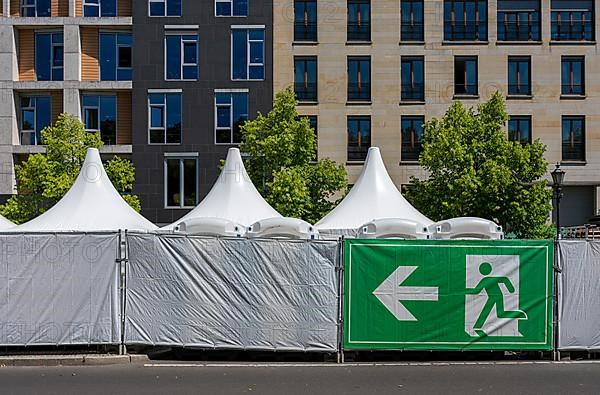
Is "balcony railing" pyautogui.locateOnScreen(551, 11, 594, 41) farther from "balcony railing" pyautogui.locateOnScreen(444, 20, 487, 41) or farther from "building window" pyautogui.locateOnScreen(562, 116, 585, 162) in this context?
"building window" pyautogui.locateOnScreen(562, 116, 585, 162)

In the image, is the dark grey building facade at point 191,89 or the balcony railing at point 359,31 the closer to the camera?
the dark grey building facade at point 191,89

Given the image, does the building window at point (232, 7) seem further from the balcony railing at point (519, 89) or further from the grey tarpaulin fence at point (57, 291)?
the grey tarpaulin fence at point (57, 291)

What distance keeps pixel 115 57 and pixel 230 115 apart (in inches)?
278

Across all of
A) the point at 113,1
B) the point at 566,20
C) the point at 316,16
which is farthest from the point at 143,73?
the point at 566,20

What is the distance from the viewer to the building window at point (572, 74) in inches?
1684

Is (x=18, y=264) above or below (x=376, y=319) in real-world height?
above

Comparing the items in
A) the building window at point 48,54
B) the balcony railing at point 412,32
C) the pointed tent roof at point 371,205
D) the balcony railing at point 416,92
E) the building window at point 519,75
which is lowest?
the pointed tent roof at point 371,205

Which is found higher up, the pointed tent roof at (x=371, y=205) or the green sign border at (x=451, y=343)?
the pointed tent roof at (x=371, y=205)

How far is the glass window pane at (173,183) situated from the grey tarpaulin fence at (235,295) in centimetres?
2895

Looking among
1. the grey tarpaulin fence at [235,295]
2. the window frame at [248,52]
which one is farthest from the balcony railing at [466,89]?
the grey tarpaulin fence at [235,295]

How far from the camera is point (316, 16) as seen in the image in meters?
43.2

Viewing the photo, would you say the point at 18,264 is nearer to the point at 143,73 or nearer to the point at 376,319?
the point at 376,319

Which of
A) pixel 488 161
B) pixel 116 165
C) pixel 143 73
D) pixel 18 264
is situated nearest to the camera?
pixel 18 264

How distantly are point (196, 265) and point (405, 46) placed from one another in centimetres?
3153
